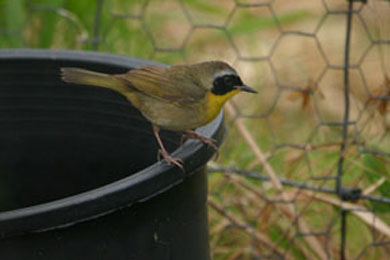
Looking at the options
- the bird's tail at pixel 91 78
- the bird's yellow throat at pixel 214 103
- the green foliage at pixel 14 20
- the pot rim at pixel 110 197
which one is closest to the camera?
the pot rim at pixel 110 197

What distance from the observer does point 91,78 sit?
1789mm

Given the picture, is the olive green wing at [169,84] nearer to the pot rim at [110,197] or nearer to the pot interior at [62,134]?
the pot interior at [62,134]

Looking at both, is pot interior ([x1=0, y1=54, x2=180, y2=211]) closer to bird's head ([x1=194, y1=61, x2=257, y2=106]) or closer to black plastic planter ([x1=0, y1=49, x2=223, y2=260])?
Result: black plastic planter ([x1=0, y1=49, x2=223, y2=260])

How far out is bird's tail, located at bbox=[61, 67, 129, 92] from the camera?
177cm

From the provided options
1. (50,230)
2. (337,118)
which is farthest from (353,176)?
(50,230)

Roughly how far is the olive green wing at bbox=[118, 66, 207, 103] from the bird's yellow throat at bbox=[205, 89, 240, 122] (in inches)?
1.0

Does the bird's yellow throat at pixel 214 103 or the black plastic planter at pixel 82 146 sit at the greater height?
the bird's yellow throat at pixel 214 103

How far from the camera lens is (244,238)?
2.84 metres

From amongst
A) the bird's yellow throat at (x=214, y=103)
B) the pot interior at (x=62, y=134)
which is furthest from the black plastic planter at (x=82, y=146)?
the bird's yellow throat at (x=214, y=103)

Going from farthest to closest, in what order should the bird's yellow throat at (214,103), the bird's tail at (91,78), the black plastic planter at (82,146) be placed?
the bird's yellow throat at (214,103), the bird's tail at (91,78), the black plastic planter at (82,146)

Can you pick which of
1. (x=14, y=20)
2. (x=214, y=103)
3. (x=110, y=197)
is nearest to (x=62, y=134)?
(x=214, y=103)

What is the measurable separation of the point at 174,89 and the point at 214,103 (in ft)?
0.34

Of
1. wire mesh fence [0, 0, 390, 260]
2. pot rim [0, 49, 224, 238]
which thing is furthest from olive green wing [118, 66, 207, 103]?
wire mesh fence [0, 0, 390, 260]

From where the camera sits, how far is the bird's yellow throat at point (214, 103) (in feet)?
6.17
